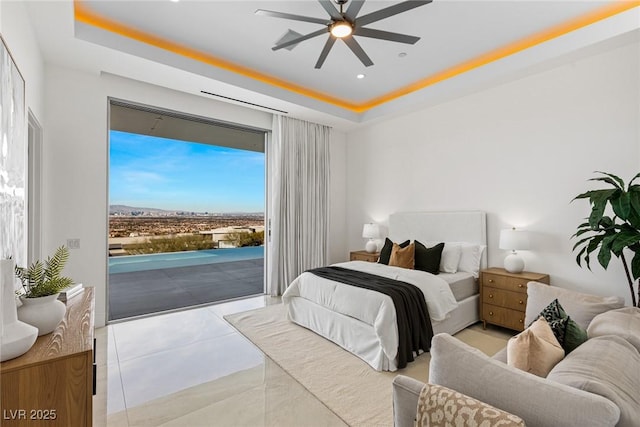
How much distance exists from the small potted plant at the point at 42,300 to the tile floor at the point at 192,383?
3.45 feet

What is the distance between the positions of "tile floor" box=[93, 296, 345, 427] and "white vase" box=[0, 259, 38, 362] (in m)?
1.16

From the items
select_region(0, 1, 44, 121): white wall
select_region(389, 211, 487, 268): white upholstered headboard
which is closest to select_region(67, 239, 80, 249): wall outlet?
select_region(0, 1, 44, 121): white wall

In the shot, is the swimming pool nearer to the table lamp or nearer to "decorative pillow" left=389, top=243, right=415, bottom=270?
the table lamp

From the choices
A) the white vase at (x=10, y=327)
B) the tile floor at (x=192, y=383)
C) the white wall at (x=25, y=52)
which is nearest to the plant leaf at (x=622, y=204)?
the tile floor at (x=192, y=383)

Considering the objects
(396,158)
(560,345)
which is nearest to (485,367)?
(560,345)

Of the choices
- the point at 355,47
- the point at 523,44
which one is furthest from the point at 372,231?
the point at 523,44

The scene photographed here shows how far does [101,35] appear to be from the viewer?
295 cm

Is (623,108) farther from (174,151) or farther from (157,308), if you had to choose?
(174,151)

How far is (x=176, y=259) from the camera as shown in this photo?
7.75 metres

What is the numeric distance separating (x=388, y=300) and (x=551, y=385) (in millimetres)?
1816

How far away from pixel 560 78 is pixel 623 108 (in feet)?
2.28

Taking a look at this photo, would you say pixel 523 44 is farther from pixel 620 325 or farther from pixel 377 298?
pixel 377 298

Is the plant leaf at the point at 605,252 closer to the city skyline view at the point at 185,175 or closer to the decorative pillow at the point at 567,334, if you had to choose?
the decorative pillow at the point at 567,334

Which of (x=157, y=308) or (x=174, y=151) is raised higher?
(x=174, y=151)
